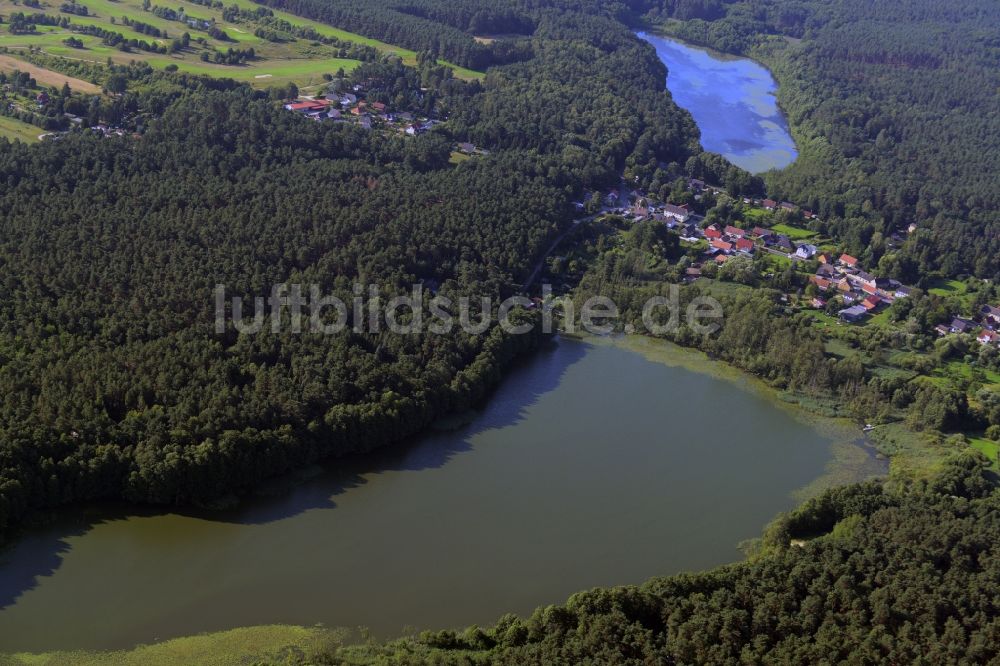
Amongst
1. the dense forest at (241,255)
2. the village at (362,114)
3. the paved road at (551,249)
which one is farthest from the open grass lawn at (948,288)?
the village at (362,114)

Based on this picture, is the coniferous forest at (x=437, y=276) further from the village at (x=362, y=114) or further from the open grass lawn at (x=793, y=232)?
the open grass lawn at (x=793, y=232)

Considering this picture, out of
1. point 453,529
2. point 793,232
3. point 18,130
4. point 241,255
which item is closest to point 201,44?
point 18,130

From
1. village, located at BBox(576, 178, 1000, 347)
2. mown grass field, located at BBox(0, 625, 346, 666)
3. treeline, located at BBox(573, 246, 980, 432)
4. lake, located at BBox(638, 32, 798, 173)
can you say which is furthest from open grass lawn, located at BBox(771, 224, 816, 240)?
mown grass field, located at BBox(0, 625, 346, 666)

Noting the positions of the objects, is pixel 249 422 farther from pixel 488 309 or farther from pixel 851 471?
pixel 851 471

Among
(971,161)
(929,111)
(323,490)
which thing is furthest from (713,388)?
(929,111)

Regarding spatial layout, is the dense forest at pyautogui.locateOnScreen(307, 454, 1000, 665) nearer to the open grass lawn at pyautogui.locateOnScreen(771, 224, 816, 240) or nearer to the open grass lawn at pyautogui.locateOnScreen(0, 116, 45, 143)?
the open grass lawn at pyautogui.locateOnScreen(771, 224, 816, 240)

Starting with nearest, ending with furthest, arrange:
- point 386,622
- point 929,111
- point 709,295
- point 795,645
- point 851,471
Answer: point 795,645 → point 386,622 → point 851,471 → point 709,295 → point 929,111
